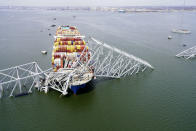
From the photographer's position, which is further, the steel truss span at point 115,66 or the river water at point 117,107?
the steel truss span at point 115,66

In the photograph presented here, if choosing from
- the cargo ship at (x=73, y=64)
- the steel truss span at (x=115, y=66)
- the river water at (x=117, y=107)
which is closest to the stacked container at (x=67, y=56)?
the cargo ship at (x=73, y=64)

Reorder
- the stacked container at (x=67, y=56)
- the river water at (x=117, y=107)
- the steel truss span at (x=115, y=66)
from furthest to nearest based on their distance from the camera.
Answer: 1. the steel truss span at (x=115, y=66)
2. the stacked container at (x=67, y=56)
3. the river water at (x=117, y=107)

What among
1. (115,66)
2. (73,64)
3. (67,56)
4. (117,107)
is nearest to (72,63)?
(73,64)

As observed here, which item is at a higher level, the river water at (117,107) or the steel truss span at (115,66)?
the steel truss span at (115,66)

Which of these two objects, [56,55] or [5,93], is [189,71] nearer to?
[56,55]

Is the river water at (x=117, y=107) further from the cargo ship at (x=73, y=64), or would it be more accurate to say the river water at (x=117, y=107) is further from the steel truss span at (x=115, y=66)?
the cargo ship at (x=73, y=64)

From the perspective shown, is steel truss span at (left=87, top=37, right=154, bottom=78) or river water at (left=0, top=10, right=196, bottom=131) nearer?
river water at (left=0, top=10, right=196, bottom=131)

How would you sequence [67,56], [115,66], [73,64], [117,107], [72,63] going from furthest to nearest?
[115,66], [67,56], [72,63], [73,64], [117,107]

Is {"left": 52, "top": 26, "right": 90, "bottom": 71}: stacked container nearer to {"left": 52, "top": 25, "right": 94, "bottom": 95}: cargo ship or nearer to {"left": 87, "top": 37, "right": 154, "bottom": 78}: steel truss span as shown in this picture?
{"left": 52, "top": 25, "right": 94, "bottom": 95}: cargo ship

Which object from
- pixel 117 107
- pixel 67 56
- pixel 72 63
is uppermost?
pixel 67 56

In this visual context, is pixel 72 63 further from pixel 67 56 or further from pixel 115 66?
pixel 115 66

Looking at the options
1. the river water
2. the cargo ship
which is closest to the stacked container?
the cargo ship
